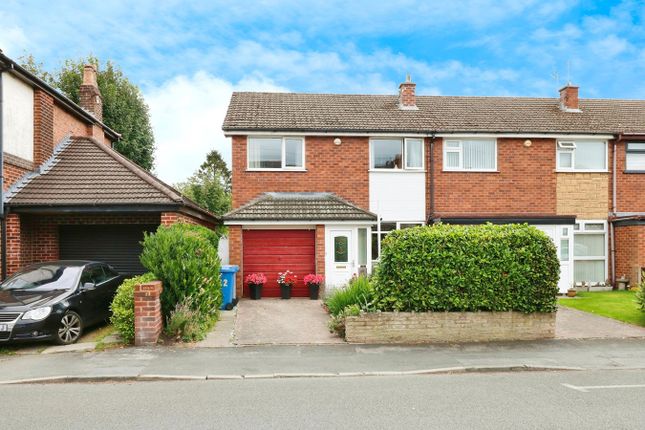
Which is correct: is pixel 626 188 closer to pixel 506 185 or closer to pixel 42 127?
pixel 506 185

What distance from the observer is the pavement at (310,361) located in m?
7.21

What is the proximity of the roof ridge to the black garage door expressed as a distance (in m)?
1.56

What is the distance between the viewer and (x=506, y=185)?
Result: 1638 centimetres

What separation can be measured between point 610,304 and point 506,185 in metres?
4.92

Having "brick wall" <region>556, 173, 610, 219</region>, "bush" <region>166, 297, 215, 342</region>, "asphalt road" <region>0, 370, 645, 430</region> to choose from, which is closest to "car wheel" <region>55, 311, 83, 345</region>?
"bush" <region>166, 297, 215, 342</region>

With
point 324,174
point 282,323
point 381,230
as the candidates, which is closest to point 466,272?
point 282,323

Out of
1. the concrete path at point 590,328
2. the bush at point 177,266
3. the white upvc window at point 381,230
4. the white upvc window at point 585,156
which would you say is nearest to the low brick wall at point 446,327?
the concrete path at point 590,328

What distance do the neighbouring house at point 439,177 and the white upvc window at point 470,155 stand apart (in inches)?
1.3

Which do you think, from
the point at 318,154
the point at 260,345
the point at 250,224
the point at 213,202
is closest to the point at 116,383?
the point at 260,345

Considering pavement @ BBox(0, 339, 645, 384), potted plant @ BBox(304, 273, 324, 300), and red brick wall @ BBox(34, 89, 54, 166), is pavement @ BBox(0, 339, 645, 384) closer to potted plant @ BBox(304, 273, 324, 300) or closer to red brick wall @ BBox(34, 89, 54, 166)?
potted plant @ BBox(304, 273, 324, 300)

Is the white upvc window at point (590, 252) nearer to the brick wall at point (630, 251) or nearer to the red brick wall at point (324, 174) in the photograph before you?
the brick wall at point (630, 251)

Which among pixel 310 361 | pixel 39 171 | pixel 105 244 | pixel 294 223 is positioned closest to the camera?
pixel 310 361

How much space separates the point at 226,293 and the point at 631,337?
9102 millimetres

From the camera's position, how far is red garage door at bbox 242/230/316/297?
14.7 meters
